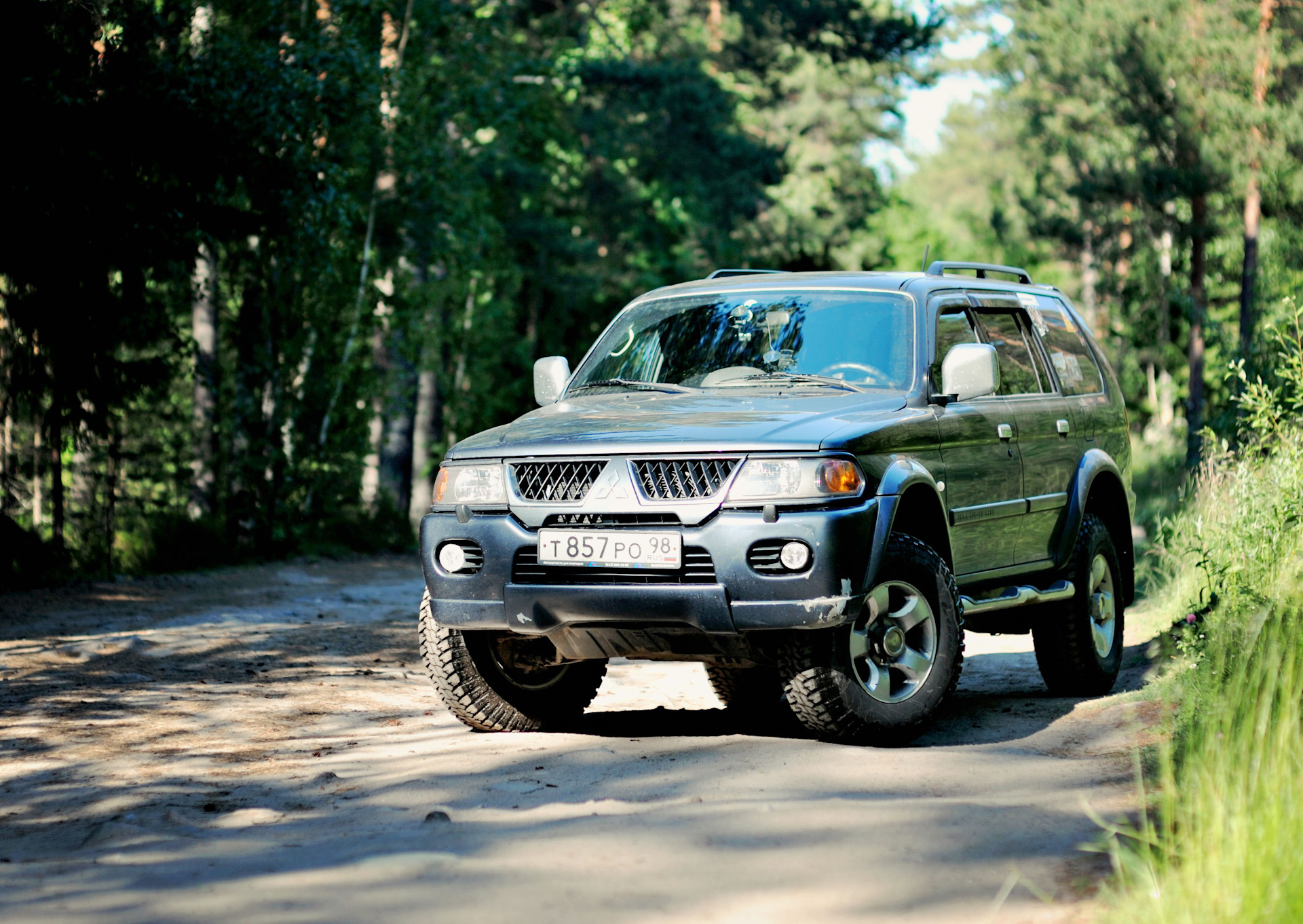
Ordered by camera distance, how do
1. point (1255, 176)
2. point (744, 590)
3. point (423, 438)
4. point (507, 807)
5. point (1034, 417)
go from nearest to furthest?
point (507, 807) → point (744, 590) → point (1034, 417) → point (423, 438) → point (1255, 176)

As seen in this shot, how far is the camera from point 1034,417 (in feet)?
25.3

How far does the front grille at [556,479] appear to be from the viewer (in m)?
5.96

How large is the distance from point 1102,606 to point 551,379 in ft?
11.2

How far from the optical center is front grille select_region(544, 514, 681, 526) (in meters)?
5.78

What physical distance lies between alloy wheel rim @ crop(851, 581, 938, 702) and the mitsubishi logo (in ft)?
3.53

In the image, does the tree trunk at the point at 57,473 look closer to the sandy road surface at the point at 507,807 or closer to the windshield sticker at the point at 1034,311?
the sandy road surface at the point at 507,807

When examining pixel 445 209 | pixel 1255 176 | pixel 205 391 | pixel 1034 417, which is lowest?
pixel 1034 417

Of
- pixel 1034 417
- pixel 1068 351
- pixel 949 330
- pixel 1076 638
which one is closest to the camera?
pixel 949 330

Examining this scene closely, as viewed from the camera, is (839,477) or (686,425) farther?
(686,425)

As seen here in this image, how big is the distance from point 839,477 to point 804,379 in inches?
41.5

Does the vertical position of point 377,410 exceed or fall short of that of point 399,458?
it exceeds it

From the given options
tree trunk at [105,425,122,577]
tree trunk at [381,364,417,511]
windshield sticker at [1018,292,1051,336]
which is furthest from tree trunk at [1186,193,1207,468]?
windshield sticker at [1018,292,1051,336]

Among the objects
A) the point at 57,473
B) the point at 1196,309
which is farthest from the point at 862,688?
the point at 1196,309

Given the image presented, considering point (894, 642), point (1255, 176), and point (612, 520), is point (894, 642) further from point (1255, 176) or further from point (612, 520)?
point (1255, 176)
